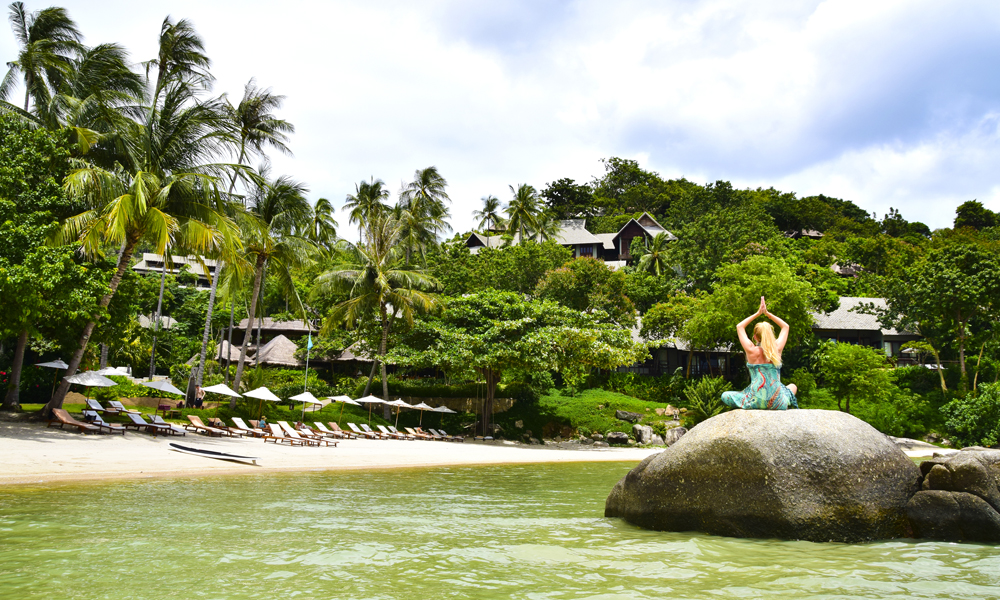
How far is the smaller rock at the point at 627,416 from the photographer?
115 ft

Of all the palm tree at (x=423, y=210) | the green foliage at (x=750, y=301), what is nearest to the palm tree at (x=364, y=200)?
the palm tree at (x=423, y=210)

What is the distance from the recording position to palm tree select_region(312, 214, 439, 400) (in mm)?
33438

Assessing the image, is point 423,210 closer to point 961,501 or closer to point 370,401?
point 370,401

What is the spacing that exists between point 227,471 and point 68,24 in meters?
19.5

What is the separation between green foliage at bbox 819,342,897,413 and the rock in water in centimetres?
2901

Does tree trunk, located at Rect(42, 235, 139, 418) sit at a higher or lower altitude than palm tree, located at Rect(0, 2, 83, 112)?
lower

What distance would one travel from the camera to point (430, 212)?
56.1 metres

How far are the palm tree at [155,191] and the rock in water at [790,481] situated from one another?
17811mm

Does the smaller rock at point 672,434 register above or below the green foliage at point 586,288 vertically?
below

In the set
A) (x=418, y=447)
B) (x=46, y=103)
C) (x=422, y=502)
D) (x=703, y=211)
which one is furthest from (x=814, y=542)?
(x=703, y=211)

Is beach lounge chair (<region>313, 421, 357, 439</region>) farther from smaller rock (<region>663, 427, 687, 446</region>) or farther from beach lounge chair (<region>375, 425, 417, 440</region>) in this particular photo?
smaller rock (<region>663, 427, 687, 446</region>)

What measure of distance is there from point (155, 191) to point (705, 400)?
92.1 feet

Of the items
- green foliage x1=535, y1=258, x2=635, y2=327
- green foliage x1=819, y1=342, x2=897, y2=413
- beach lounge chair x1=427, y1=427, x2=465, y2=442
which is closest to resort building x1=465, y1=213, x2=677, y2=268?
green foliage x1=535, y1=258, x2=635, y2=327

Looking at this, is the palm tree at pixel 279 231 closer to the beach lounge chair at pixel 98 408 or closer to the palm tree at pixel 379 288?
the palm tree at pixel 379 288
